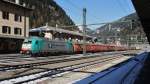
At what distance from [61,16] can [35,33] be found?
67929 mm

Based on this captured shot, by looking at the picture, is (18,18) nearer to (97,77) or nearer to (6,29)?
(6,29)

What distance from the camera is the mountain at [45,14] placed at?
12684 cm

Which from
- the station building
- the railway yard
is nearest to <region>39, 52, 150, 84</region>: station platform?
the railway yard

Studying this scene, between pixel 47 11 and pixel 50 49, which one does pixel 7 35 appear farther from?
pixel 47 11

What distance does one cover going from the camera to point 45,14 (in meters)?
143

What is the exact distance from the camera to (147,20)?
A: 2791 cm

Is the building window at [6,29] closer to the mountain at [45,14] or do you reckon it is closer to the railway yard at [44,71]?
the railway yard at [44,71]

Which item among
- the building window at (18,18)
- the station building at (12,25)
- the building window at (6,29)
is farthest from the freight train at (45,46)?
the building window at (18,18)

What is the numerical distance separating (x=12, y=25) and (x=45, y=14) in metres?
74.7

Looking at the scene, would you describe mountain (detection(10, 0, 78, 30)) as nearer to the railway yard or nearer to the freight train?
the freight train

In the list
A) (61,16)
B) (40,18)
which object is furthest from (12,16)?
(61,16)

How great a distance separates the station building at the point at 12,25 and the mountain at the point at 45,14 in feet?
141

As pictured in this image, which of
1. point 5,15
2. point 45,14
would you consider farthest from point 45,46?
point 45,14

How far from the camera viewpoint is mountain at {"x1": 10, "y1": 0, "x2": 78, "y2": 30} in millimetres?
126838
